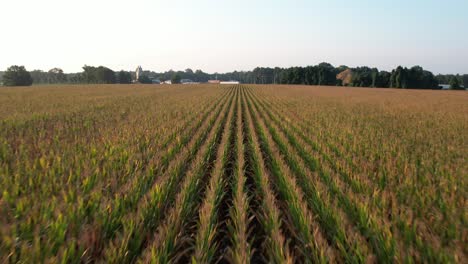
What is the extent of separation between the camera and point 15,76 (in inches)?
3637

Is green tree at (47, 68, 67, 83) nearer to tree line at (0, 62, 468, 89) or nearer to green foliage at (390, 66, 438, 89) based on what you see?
tree line at (0, 62, 468, 89)

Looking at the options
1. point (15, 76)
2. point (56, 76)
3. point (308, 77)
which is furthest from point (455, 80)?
point (56, 76)

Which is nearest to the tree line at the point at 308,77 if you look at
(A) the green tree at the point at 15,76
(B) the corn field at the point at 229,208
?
(A) the green tree at the point at 15,76

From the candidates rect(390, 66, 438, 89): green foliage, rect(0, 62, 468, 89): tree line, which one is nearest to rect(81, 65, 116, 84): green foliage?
rect(0, 62, 468, 89): tree line

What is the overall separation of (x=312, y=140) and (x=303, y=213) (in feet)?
17.9

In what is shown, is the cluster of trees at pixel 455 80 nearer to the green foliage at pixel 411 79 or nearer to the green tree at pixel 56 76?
the green foliage at pixel 411 79

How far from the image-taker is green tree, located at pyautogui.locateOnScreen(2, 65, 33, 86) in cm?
9219

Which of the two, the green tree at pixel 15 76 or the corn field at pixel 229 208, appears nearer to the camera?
the corn field at pixel 229 208

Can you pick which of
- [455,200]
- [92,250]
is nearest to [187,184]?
[92,250]

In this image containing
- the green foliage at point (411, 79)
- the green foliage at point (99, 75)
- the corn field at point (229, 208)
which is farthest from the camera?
the green foliage at point (99, 75)

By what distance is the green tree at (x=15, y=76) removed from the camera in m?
92.2

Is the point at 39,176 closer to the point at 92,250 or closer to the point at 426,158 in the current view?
the point at 92,250

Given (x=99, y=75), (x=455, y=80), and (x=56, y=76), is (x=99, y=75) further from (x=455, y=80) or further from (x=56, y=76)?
(x=455, y=80)

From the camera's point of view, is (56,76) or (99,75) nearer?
(99,75)
